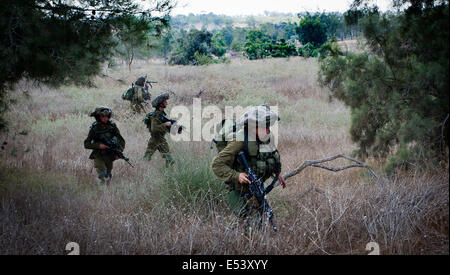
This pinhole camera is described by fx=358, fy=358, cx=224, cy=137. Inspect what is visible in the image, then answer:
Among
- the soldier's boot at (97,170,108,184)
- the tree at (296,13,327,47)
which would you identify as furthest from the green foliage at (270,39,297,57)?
the soldier's boot at (97,170,108,184)

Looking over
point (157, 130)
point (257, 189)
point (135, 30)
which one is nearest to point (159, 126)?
point (157, 130)

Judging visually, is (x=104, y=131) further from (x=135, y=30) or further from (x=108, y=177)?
(x=135, y=30)

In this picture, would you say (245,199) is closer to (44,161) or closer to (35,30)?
(35,30)

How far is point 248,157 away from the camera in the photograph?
10.4ft

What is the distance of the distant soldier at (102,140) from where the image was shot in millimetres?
4969

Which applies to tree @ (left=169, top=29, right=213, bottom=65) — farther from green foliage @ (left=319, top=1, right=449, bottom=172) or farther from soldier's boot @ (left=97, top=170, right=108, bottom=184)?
green foliage @ (left=319, top=1, right=449, bottom=172)

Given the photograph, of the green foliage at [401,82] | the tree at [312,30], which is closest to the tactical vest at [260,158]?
the green foliage at [401,82]

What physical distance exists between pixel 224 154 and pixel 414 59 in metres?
1.99

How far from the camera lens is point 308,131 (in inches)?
310

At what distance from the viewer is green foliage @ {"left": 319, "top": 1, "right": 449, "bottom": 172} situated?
2928 mm

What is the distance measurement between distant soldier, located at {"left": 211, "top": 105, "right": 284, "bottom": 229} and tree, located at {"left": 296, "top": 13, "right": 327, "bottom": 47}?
30.5m
